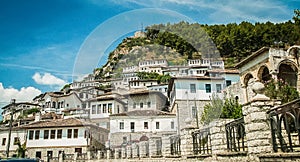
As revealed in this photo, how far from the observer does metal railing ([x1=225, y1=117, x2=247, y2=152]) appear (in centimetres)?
613

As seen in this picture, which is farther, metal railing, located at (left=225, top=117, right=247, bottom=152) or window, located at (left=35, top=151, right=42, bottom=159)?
window, located at (left=35, top=151, right=42, bottom=159)

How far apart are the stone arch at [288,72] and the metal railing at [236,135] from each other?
1213 centimetres

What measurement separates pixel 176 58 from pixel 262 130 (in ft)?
24.2

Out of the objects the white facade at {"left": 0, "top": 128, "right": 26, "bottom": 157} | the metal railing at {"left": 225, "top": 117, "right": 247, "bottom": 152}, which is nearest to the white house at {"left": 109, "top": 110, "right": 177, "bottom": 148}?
the white facade at {"left": 0, "top": 128, "right": 26, "bottom": 157}

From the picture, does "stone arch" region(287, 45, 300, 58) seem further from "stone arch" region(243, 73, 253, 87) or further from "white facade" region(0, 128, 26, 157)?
"white facade" region(0, 128, 26, 157)

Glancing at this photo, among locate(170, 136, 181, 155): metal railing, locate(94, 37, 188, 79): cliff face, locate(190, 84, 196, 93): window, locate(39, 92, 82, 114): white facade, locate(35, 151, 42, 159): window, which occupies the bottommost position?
locate(35, 151, 42, 159): window

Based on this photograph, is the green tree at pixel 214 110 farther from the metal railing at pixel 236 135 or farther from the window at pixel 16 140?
the window at pixel 16 140

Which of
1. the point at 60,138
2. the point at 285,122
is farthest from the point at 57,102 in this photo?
the point at 285,122

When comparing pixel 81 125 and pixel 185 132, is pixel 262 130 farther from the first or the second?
pixel 81 125

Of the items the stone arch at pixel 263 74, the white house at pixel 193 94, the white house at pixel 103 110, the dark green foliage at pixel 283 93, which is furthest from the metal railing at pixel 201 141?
the white house at pixel 103 110

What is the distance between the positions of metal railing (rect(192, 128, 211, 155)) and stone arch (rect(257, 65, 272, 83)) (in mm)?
10584

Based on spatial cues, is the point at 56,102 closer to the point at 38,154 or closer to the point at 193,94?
the point at 38,154

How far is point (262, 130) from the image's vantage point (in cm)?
514

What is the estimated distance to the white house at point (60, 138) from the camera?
31.1m
